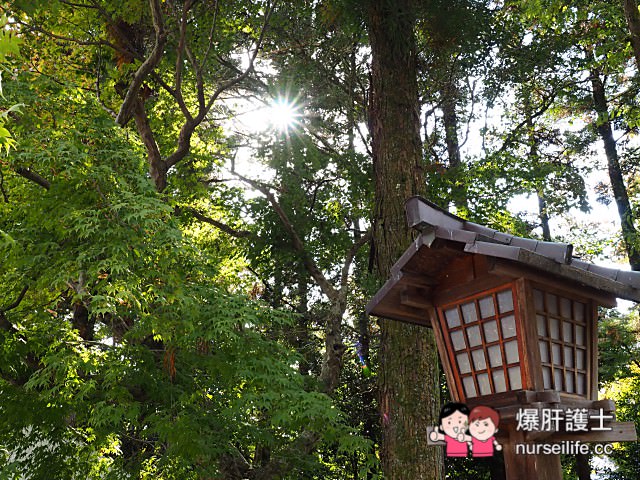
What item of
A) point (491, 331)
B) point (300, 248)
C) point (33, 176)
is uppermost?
point (300, 248)

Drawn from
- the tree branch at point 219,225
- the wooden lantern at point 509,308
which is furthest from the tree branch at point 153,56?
the wooden lantern at point 509,308

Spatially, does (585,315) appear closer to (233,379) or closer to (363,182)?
(233,379)

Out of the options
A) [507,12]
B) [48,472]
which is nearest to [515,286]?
[48,472]

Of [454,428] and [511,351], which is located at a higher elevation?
[511,351]

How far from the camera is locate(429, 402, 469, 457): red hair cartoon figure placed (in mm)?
2533

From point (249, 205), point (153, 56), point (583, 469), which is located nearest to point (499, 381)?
point (153, 56)

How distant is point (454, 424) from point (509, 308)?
0.59 metres

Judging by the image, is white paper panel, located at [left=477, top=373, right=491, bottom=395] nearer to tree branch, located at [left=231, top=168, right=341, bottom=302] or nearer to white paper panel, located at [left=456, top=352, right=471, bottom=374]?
white paper panel, located at [left=456, top=352, right=471, bottom=374]

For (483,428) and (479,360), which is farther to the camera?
(479,360)

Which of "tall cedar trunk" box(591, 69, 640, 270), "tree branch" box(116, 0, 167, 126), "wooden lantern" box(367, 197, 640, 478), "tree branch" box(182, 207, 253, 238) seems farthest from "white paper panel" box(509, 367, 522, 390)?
"tall cedar trunk" box(591, 69, 640, 270)

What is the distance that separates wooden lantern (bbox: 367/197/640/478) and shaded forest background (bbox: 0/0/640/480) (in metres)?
1.49

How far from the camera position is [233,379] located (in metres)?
4.91

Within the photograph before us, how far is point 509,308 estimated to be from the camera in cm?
247

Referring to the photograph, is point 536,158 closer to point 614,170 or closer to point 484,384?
point 614,170
